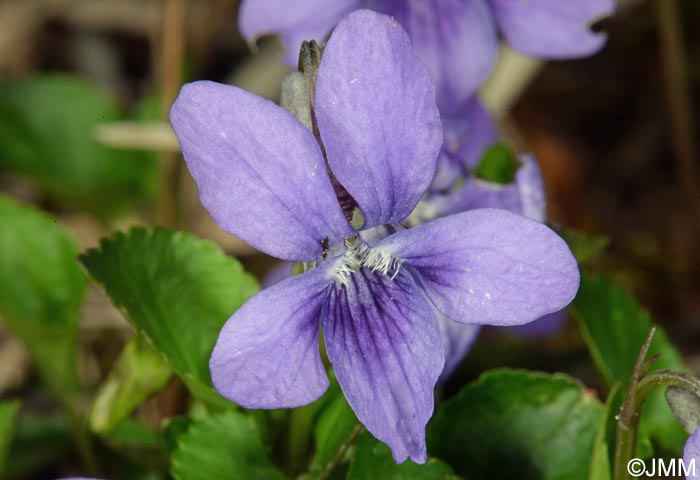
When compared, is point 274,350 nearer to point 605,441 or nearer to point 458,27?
point 605,441

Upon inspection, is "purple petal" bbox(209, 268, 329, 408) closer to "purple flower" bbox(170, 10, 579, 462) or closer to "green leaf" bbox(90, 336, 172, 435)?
"purple flower" bbox(170, 10, 579, 462)

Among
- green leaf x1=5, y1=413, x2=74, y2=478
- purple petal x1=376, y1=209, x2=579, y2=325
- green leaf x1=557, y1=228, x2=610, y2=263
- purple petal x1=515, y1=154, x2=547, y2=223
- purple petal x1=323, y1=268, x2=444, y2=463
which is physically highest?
purple petal x1=376, y1=209, x2=579, y2=325

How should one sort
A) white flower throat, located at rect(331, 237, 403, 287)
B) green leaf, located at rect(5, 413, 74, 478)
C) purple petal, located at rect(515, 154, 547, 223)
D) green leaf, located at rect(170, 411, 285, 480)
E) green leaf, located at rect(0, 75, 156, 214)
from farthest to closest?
green leaf, located at rect(0, 75, 156, 214), green leaf, located at rect(5, 413, 74, 478), purple petal, located at rect(515, 154, 547, 223), green leaf, located at rect(170, 411, 285, 480), white flower throat, located at rect(331, 237, 403, 287)

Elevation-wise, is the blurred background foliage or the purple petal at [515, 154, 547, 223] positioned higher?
the purple petal at [515, 154, 547, 223]

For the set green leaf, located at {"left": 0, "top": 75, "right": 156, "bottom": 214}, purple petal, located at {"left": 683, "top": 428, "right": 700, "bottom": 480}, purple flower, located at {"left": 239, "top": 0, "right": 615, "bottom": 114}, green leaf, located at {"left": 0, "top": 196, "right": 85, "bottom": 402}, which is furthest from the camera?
green leaf, located at {"left": 0, "top": 75, "right": 156, "bottom": 214}

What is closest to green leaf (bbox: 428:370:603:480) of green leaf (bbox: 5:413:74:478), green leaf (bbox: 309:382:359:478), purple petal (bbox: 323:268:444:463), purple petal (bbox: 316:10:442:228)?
green leaf (bbox: 309:382:359:478)

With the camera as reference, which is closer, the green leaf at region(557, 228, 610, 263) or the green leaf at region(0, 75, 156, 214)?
the green leaf at region(557, 228, 610, 263)

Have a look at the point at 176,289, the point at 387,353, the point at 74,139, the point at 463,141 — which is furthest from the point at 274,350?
the point at 74,139
